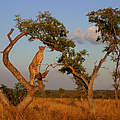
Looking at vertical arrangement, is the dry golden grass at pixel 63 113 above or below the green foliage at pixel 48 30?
below

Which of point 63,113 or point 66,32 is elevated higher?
point 66,32

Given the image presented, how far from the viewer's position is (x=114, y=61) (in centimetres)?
1906

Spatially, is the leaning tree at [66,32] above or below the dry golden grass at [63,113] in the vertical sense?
above

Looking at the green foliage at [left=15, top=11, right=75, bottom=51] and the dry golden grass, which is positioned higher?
the green foliage at [left=15, top=11, right=75, bottom=51]

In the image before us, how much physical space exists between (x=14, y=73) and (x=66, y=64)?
15.4 ft

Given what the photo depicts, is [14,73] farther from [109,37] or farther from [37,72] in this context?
[109,37]

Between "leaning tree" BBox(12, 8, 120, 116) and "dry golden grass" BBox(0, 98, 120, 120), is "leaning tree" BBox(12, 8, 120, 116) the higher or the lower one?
the higher one

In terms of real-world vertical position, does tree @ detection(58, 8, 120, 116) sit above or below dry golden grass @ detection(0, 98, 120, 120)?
above

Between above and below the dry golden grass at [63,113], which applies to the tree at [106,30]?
above

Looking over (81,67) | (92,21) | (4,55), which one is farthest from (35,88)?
(92,21)

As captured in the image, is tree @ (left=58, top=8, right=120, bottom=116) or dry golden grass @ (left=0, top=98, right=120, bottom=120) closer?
dry golden grass @ (left=0, top=98, right=120, bottom=120)

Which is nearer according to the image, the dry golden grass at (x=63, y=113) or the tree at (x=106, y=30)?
the dry golden grass at (x=63, y=113)

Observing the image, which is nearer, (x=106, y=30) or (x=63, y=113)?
(x=63, y=113)

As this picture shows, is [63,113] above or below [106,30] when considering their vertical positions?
below
